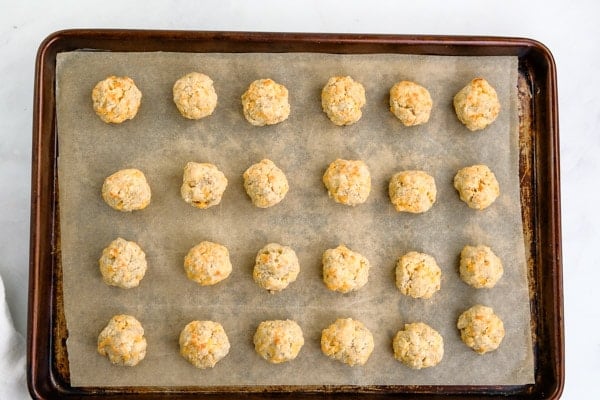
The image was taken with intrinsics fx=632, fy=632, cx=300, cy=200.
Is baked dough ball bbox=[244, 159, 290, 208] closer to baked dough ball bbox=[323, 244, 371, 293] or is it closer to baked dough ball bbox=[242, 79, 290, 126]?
baked dough ball bbox=[242, 79, 290, 126]

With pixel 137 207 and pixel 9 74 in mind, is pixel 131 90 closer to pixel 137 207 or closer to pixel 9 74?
pixel 137 207

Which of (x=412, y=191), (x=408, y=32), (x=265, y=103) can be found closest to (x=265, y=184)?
(x=265, y=103)

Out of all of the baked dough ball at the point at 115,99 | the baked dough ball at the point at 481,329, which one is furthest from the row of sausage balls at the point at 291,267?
the baked dough ball at the point at 115,99

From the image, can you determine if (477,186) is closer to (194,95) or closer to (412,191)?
(412,191)

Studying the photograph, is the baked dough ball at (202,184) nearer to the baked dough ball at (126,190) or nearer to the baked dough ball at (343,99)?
the baked dough ball at (126,190)

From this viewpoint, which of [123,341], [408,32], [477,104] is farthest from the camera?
[408,32]

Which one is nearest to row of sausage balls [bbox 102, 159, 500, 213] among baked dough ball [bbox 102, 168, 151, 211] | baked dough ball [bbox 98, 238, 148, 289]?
baked dough ball [bbox 102, 168, 151, 211]
